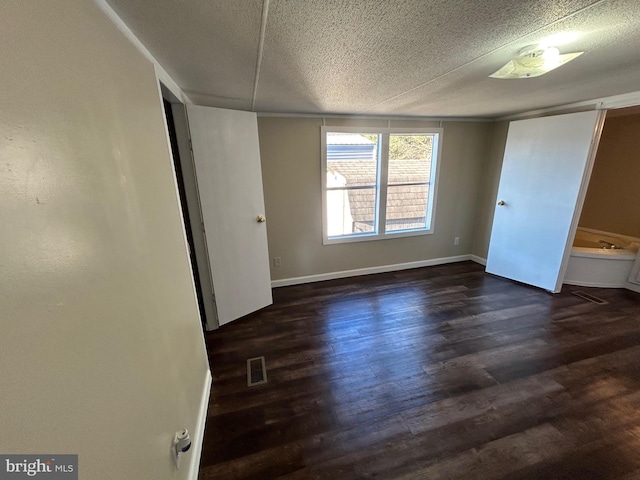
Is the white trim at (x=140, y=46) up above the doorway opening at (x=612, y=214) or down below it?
above

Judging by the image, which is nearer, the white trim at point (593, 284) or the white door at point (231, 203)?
the white door at point (231, 203)

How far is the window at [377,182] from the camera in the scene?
Answer: 320cm

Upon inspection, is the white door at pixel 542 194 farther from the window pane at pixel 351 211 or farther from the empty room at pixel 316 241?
the window pane at pixel 351 211

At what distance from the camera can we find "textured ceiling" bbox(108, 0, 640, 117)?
0.91 metres

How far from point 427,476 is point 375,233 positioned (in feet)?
8.71

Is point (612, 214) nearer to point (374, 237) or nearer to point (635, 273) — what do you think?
point (635, 273)

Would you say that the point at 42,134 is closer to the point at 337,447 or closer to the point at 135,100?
the point at 135,100

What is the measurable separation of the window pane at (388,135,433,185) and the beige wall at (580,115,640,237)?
113 inches

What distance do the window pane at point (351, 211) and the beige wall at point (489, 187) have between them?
5.72 ft

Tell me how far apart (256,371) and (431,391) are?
1279mm

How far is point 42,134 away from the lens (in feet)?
1.73

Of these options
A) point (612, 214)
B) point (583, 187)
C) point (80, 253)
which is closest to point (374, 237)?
point (583, 187)

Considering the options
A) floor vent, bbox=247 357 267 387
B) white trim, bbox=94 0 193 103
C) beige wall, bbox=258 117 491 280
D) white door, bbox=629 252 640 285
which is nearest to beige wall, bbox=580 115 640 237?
white door, bbox=629 252 640 285
